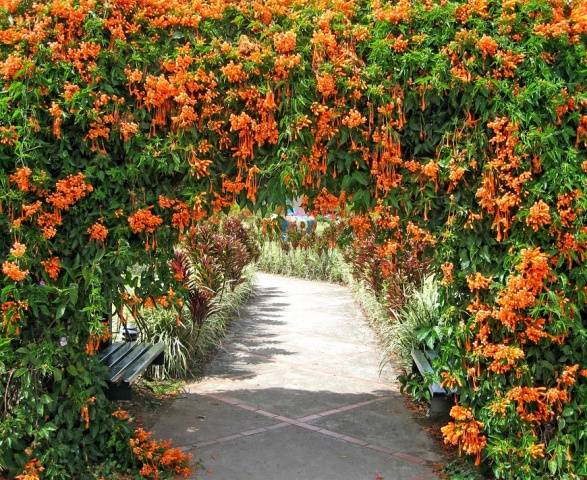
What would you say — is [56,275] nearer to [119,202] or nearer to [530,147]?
[119,202]

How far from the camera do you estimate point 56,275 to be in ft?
14.2

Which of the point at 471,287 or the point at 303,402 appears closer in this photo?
the point at 471,287

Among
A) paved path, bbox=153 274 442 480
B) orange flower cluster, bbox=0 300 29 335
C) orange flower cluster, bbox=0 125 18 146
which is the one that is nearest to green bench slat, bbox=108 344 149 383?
paved path, bbox=153 274 442 480

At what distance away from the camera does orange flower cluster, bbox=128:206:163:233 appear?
4340mm

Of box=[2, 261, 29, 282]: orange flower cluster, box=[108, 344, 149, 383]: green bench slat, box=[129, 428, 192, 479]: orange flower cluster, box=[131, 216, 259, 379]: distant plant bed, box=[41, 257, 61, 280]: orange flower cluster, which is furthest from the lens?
box=[131, 216, 259, 379]: distant plant bed

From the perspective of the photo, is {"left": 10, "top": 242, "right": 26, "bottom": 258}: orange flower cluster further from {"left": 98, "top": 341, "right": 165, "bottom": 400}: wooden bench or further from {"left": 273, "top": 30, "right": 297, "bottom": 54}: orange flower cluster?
{"left": 273, "top": 30, "right": 297, "bottom": 54}: orange flower cluster

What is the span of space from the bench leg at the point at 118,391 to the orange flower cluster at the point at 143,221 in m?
1.49

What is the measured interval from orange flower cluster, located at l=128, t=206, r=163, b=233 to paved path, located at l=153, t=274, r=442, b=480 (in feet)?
5.55

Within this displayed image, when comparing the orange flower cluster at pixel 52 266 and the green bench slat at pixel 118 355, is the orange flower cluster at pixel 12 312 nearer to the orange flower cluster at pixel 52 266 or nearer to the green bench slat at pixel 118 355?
the orange flower cluster at pixel 52 266

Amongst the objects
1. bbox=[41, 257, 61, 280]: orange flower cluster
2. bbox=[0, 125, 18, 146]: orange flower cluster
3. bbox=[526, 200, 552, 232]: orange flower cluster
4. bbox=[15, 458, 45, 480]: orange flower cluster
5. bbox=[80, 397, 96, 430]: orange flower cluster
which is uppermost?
bbox=[0, 125, 18, 146]: orange flower cluster

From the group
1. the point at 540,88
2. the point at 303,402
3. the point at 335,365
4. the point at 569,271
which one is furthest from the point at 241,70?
the point at 335,365

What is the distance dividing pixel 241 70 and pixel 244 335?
5.92 meters

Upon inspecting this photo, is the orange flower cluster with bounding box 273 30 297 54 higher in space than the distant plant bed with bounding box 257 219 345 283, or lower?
higher

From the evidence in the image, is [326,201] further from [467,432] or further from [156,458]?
[156,458]
